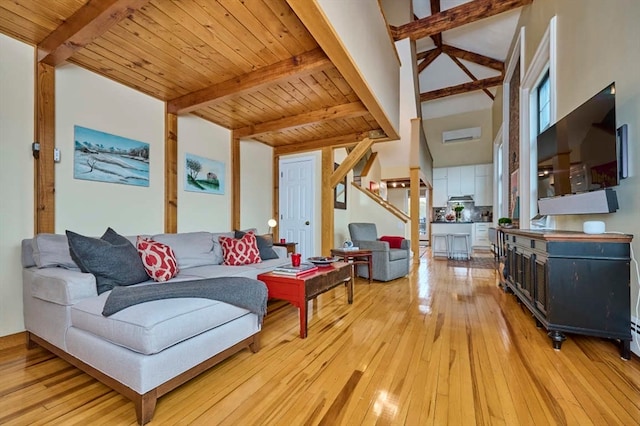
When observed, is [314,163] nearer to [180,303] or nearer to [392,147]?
[392,147]

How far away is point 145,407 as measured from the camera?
4.19 feet

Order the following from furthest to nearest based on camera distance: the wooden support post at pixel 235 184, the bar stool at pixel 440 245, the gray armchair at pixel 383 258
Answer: the bar stool at pixel 440 245 → the wooden support post at pixel 235 184 → the gray armchair at pixel 383 258

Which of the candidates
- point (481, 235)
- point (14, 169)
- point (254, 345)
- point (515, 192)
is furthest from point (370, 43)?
point (481, 235)

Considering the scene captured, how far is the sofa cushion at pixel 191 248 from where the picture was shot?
276 centimetres

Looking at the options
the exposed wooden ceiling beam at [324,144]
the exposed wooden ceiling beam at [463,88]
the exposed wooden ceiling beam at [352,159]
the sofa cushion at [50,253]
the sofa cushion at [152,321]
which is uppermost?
the exposed wooden ceiling beam at [463,88]

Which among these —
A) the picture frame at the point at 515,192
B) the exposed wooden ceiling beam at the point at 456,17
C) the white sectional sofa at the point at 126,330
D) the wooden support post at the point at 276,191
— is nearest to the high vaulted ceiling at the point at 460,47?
the exposed wooden ceiling beam at the point at 456,17

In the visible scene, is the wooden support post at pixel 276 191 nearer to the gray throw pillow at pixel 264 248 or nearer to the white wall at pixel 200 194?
the white wall at pixel 200 194

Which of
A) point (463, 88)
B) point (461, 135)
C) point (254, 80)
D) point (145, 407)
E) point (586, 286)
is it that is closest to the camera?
point (145, 407)

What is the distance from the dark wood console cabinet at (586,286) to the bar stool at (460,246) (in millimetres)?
4633

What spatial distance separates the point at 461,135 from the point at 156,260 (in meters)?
9.45

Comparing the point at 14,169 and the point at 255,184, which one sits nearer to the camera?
the point at 14,169

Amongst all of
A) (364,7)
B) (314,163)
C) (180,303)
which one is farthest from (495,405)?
(314,163)

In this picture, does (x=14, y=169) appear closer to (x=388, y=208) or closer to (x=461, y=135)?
(x=388, y=208)

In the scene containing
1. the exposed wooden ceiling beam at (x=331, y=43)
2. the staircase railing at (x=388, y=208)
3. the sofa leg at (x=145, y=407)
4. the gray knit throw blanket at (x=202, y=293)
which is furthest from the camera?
the staircase railing at (x=388, y=208)
